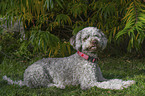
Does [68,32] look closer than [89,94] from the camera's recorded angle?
No

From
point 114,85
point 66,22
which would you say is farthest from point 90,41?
point 66,22

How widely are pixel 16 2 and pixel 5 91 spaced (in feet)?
6.20

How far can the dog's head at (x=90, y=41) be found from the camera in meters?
3.05

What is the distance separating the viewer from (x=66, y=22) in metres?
5.67

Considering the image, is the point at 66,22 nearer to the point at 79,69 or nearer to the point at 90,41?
the point at 79,69

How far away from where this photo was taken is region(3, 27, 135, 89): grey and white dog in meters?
3.14

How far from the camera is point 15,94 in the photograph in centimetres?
324

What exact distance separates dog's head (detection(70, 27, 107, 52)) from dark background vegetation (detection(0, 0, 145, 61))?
715 mm

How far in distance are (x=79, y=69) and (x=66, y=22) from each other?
103 inches

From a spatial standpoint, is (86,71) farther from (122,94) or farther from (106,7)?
(106,7)

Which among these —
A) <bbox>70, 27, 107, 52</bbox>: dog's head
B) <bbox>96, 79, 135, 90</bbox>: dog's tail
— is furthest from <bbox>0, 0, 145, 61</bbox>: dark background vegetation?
<bbox>96, 79, 135, 90</bbox>: dog's tail

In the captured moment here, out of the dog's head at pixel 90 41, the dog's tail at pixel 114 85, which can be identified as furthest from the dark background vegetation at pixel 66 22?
the dog's tail at pixel 114 85

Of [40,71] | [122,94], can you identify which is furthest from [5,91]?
[122,94]

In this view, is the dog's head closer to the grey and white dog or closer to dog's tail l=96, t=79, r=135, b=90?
the grey and white dog
